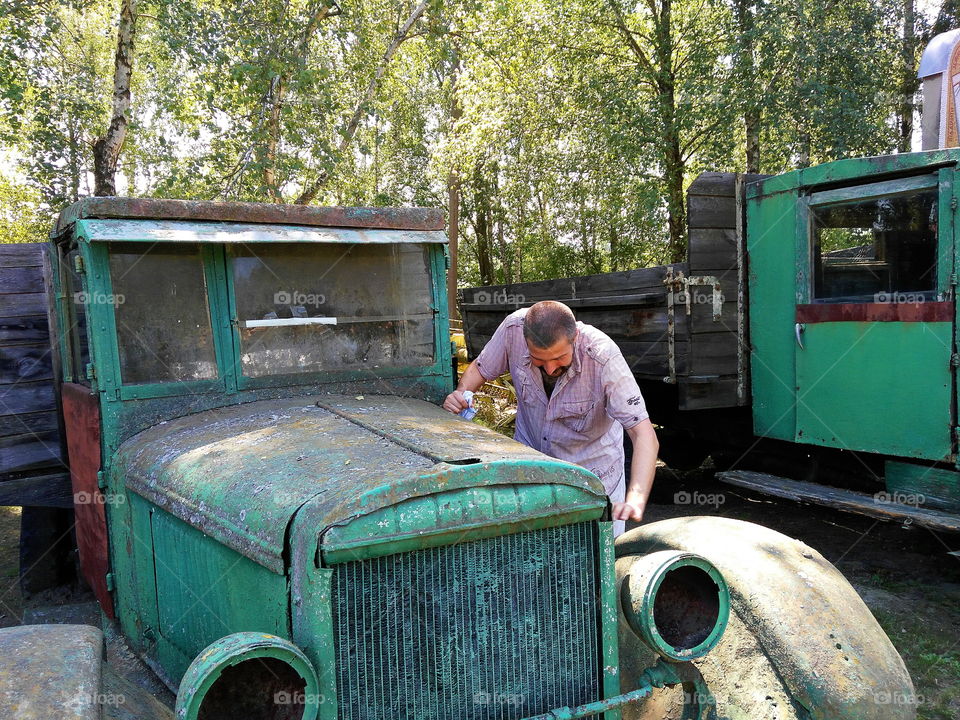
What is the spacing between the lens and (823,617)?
7.93 feet

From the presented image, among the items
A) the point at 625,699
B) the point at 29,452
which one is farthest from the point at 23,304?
the point at 625,699

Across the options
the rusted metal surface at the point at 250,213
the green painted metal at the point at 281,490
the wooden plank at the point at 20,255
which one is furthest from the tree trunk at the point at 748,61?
the wooden plank at the point at 20,255

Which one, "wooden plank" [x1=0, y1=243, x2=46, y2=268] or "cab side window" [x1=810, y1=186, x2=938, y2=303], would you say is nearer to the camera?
"wooden plank" [x1=0, y1=243, x2=46, y2=268]

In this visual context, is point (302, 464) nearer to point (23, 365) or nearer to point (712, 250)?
point (23, 365)

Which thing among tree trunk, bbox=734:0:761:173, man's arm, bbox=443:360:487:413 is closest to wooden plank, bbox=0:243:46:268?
man's arm, bbox=443:360:487:413

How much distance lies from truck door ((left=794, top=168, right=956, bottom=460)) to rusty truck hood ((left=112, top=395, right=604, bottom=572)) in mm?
3258

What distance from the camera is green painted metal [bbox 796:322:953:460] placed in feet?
15.5

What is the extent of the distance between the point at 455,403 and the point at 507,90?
1240 cm

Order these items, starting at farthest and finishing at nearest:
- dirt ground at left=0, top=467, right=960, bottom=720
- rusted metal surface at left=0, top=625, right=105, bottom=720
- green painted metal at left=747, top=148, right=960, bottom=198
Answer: green painted metal at left=747, top=148, right=960, bottom=198 → dirt ground at left=0, top=467, right=960, bottom=720 → rusted metal surface at left=0, top=625, right=105, bottom=720

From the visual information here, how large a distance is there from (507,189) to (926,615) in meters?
14.5

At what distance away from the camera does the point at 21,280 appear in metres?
4.46

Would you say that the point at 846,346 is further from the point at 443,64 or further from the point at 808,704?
the point at 443,64

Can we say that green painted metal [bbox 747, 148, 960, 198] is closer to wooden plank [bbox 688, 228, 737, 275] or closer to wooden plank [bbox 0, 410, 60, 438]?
wooden plank [bbox 688, 228, 737, 275]

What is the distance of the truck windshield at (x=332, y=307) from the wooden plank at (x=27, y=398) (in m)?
1.83
